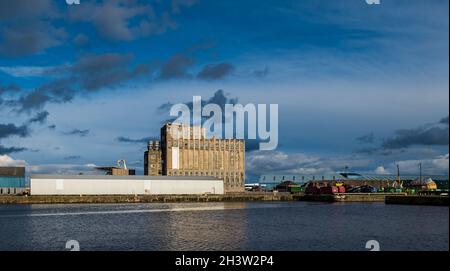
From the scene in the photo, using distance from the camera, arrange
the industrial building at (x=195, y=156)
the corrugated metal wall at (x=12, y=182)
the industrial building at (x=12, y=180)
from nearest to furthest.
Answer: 1. the industrial building at (x=12, y=180)
2. the corrugated metal wall at (x=12, y=182)
3. the industrial building at (x=195, y=156)

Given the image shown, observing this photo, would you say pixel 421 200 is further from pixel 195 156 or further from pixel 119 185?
pixel 195 156

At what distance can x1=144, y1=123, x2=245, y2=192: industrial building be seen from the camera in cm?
17362

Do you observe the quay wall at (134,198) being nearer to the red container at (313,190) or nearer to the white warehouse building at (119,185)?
the white warehouse building at (119,185)

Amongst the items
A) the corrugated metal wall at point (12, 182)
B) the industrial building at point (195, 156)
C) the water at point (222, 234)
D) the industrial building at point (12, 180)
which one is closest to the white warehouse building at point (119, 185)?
the industrial building at point (12, 180)

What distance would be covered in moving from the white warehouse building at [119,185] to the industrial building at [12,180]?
25.6 meters

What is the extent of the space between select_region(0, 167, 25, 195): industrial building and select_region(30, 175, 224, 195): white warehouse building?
2559 cm

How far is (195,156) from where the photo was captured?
178750 millimetres

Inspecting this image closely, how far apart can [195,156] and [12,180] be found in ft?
201

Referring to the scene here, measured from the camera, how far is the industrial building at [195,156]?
173625 millimetres

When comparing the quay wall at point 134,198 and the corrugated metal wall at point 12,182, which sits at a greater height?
the corrugated metal wall at point 12,182

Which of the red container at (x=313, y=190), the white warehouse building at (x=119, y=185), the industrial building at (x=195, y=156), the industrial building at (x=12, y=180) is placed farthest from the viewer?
the industrial building at (x=195, y=156)
